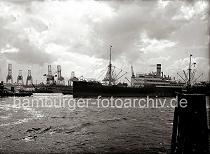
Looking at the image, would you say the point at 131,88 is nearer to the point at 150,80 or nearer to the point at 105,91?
the point at 105,91

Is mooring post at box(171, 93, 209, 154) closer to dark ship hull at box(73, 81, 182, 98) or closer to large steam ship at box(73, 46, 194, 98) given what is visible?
large steam ship at box(73, 46, 194, 98)

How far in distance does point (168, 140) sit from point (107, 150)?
511 centimetres

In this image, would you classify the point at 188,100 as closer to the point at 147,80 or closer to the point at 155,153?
the point at 155,153

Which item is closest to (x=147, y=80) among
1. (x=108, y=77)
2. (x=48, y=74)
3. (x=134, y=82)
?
(x=134, y=82)

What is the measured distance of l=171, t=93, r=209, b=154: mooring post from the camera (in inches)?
354

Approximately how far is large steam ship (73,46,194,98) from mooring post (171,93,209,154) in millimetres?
60149

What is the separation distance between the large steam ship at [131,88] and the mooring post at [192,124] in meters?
60.1

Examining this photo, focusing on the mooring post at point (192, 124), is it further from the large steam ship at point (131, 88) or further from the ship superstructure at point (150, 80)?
the ship superstructure at point (150, 80)

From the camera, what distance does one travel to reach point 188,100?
9.09 meters

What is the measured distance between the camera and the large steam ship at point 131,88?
281ft

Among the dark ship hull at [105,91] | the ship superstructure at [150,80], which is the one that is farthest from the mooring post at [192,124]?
the ship superstructure at [150,80]

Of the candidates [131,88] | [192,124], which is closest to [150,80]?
[131,88]

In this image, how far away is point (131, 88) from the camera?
305ft

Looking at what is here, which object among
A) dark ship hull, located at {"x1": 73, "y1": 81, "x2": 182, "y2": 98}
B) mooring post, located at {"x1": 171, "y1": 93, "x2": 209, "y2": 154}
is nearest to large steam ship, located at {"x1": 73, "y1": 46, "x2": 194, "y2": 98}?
A: dark ship hull, located at {"x1": 73, "y1": 81, "x2": 182, "y2": 98}
